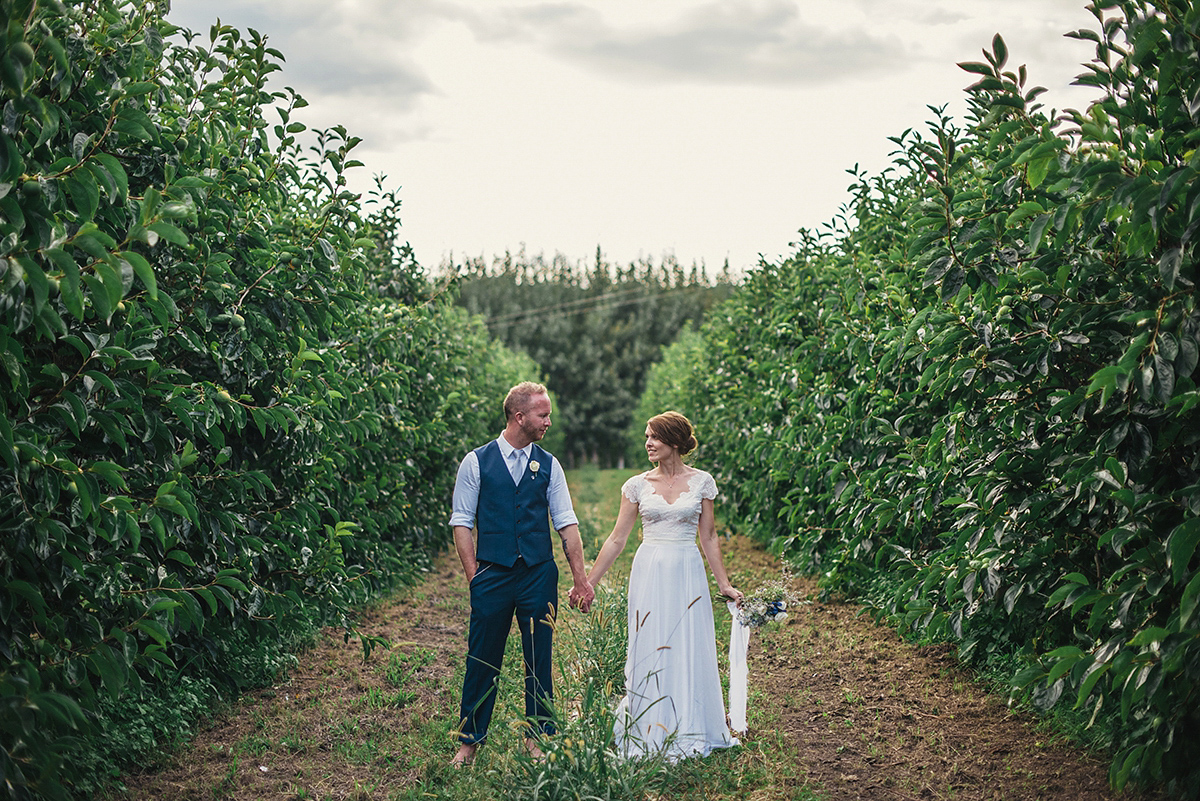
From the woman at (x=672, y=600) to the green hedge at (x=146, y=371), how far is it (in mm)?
1925

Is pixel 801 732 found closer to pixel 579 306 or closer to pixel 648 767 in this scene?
pixel 648 767

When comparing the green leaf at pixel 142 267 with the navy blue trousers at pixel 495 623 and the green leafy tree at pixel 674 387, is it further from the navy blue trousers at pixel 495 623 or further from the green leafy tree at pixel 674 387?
the green leafy tree at pixel 674 387

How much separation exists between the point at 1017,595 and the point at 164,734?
15.5ft

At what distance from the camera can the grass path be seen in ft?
15.1

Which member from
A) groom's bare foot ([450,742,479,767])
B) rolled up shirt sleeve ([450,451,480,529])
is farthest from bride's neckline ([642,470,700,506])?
groom's bare foot ([450,742,479,767])

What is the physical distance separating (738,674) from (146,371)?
3.70m

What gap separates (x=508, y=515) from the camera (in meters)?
5.13

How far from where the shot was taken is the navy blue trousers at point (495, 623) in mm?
5117

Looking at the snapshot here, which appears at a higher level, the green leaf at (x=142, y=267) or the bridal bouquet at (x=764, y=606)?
the green leaf at (x=142, y=267)

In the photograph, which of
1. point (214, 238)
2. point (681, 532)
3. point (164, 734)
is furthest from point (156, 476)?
point (681, 532)

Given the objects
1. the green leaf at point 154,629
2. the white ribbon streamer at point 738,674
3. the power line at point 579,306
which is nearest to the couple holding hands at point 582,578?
the white ribbon streamer at point 738,674

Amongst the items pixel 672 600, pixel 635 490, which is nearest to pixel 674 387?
pixel 635 490

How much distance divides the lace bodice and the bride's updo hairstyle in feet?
0.73

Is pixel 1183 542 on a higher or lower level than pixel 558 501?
higher
